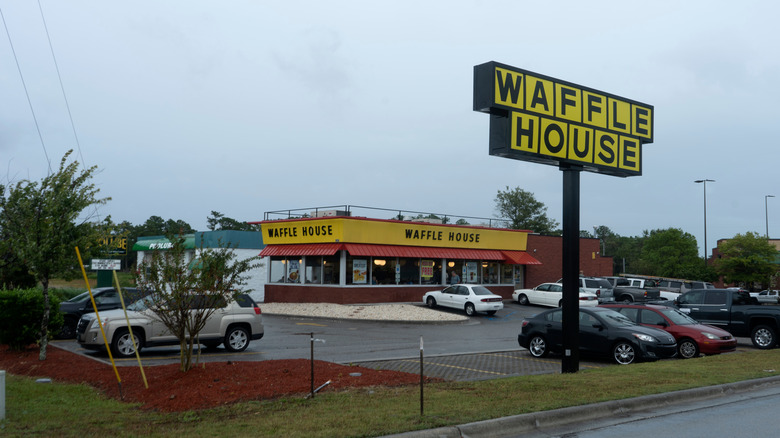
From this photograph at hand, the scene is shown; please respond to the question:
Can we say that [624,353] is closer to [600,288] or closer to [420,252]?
[420,252]

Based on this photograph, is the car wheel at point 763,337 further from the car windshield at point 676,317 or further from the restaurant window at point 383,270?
the restaurant window at point 383,270

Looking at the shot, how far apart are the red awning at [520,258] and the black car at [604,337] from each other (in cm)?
2331

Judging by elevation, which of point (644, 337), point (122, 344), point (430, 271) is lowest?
point (122, 344)

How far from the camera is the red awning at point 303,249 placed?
108 ft

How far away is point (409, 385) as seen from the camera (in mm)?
10797

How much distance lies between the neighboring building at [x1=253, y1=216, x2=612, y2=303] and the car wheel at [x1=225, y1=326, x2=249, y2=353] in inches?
610

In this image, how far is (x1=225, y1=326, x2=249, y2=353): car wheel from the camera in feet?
54.4

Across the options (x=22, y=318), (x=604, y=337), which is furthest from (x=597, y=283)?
(x=22, y=318)

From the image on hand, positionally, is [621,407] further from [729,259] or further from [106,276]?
[729,259]

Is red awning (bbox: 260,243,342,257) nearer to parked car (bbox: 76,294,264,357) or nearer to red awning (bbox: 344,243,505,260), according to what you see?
red awning (bbox: 344,243,505,260)

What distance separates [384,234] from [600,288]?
1273cm

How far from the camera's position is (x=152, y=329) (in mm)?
15445

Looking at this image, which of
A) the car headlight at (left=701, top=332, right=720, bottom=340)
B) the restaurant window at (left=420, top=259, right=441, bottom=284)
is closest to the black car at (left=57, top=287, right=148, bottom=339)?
the car headlight at (left=701, top=332, right=720, bottom=340)

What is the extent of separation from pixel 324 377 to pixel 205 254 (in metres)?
3.01
